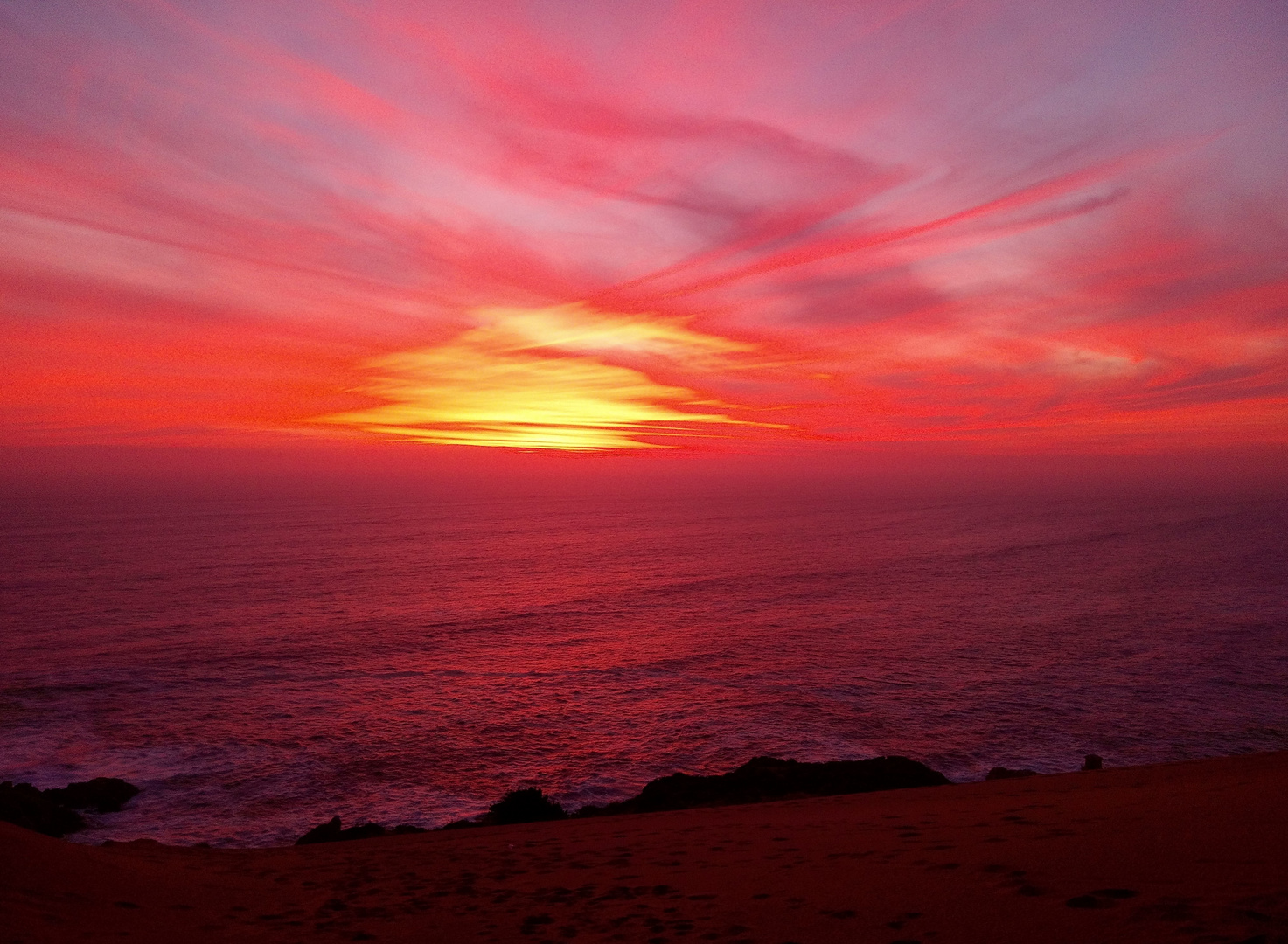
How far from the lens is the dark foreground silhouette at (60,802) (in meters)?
19.1

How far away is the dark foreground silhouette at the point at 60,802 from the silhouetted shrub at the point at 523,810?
1108cm

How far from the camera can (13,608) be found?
5475 centimetres

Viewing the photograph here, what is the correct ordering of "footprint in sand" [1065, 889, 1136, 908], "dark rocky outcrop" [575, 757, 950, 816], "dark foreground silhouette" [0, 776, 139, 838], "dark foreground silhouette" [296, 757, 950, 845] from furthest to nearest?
"dark foreground silhouette" [0, 776, 139, 838]
"dark rocky outcrop" [575, 757, 950, 816]
"dark foreground silhouette" [296, 757, 950, 845]
"footprint in sand" [1065, 889, 1136, 908]

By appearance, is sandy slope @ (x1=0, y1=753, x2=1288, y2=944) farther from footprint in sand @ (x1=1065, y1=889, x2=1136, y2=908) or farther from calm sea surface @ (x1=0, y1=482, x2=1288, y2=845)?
calm sea surface @ (x1=0, y1=482, x2=1288, y2=845)

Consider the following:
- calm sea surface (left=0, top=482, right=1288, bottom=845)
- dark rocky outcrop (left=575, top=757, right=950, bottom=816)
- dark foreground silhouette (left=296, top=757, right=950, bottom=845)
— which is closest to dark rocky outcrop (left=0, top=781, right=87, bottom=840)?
calm sea surface (left=0, top=482, right=1288, bottom=845)

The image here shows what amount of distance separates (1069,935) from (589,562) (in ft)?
276

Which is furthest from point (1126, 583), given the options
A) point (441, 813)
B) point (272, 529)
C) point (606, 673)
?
point (272, 529)

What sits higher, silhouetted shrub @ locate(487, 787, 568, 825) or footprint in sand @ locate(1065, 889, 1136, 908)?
footprint in sand @ locate(1065, 889, 1136, 908)

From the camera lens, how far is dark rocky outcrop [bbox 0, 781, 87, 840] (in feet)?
61.5

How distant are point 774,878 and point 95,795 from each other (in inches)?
989

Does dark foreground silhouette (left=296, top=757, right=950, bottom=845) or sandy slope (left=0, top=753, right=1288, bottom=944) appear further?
dark foreground silhouette (left=296, top=757, right=950, bottom=845)

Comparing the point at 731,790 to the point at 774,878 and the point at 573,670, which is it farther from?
the point at 573,670

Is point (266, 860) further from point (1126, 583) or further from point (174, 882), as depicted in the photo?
point (1126, 583)

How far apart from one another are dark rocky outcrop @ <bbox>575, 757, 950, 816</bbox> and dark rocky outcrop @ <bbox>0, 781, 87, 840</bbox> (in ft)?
48.5
